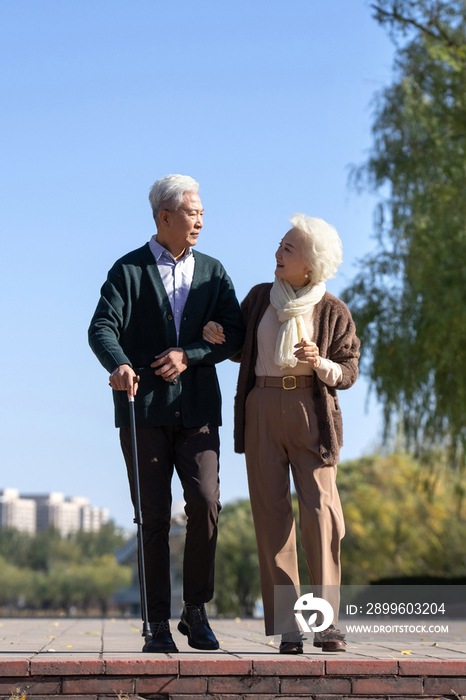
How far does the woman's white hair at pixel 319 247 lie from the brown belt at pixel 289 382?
1.58 ft

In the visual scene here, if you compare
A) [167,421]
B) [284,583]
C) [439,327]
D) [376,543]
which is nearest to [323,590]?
[284,583]

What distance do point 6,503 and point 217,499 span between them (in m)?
142

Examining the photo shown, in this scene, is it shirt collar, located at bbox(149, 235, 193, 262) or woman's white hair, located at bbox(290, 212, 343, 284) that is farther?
shirt collar, located at bbox(149, 235, 193, 262)

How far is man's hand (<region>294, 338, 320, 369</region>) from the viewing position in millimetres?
3570

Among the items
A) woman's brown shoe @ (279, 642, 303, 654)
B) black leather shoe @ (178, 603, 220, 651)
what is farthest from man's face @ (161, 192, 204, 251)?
woman's brown shoe @ (279, 642, 303, 654)

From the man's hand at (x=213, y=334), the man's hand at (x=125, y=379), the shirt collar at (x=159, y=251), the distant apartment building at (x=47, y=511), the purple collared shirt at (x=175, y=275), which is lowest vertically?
the distant apartment building at (x=47, y=511)

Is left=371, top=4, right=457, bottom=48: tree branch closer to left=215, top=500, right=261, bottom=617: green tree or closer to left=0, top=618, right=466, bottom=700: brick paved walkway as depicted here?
left=0, top=618, right=466, bottom=700: brick paved walkway

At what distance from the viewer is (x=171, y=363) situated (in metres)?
3.68

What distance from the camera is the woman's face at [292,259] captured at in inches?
150

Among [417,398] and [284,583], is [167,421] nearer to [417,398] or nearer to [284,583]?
[284,583]

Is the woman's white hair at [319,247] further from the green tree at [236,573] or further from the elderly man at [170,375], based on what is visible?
the green tree at [236,573]

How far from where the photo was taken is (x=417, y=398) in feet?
39.2

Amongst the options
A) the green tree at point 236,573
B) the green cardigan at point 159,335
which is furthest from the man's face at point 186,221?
the green tree at point 236,573

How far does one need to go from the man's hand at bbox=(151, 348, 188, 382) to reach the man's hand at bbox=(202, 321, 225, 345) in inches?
5.9
